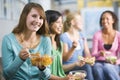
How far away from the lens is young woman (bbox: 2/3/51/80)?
6.77 feet

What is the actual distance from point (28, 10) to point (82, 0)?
7.62ft

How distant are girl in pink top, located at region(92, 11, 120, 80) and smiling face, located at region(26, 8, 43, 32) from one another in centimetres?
106

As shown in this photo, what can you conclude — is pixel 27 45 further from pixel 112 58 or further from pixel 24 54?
pixel 112 58

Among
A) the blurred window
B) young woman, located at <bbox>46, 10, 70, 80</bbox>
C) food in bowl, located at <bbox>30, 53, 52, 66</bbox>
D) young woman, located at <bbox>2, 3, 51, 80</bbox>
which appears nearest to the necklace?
young woman, located at <bbox>2, 3, 51, 80</bbox>

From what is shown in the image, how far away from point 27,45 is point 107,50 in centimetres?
137

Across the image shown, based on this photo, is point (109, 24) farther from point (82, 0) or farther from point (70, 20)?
point (82, 0)

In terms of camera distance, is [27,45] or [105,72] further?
[105,72]

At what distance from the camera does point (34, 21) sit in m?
2.15

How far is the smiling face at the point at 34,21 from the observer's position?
214cm

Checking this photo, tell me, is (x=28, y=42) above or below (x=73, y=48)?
above

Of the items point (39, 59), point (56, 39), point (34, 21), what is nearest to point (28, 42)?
point (34, 21)

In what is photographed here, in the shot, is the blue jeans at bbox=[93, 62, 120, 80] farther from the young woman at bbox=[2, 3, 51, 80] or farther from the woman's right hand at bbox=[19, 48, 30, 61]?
the woman's right hand at bbox=[19, 48, 30, 61]

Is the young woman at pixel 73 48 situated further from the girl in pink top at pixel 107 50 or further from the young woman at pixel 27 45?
the young woman at pixel 27 45

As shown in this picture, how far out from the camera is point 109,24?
11.0 ft
